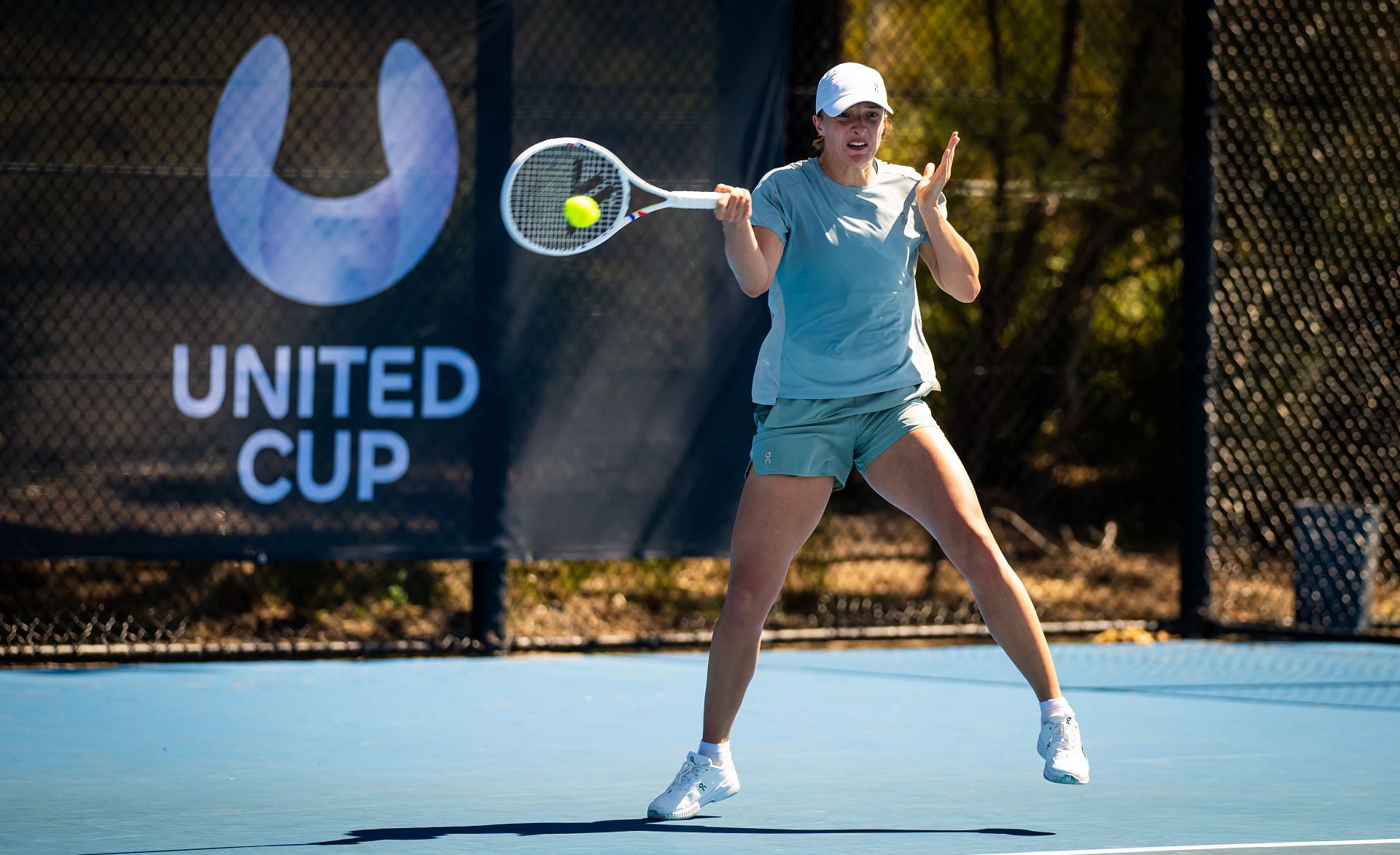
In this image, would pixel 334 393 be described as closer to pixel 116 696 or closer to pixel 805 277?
pixel 116 696

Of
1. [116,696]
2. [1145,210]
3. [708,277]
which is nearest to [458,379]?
[708,277]

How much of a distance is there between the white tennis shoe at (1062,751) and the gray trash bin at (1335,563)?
3678 mm

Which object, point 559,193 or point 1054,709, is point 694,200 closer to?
point 559,193

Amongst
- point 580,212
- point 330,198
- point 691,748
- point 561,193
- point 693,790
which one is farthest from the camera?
point 330,198

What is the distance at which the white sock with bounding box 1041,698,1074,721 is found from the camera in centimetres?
415

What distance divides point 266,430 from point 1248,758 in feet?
11.4

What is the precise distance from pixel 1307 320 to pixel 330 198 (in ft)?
15.2

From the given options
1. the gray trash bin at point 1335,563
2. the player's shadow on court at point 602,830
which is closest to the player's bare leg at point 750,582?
the player's shadow on court at point 602,830

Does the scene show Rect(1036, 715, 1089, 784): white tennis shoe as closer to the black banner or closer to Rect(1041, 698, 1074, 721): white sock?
Rect(1041, 698, 1074, 721): white sock

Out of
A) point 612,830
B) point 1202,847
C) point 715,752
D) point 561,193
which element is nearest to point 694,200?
point 561,193

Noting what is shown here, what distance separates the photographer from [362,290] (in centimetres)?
654

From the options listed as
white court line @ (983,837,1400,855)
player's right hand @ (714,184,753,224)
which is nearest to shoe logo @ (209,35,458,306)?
player's right hand @ (714,184,753,224)

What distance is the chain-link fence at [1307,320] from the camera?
760 cm

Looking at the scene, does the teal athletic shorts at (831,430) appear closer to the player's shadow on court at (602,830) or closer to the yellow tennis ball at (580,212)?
the yellow tennis ball at (580,212)
